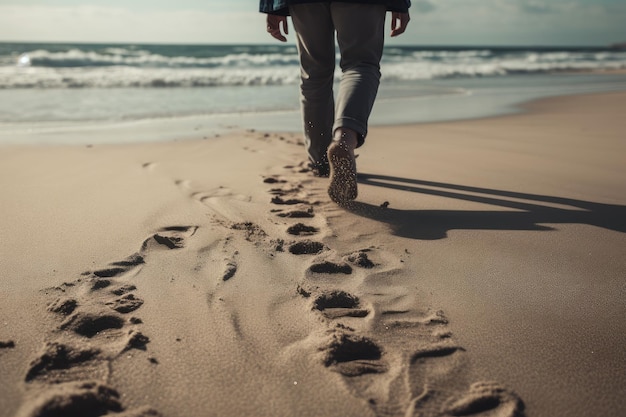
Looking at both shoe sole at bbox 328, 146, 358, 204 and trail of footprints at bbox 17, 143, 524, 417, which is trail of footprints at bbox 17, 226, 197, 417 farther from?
shoe sole at bbox 328, 146, 358, 204

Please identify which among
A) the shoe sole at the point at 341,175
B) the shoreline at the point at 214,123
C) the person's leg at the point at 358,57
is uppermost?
the person's leg at the point at 358,57

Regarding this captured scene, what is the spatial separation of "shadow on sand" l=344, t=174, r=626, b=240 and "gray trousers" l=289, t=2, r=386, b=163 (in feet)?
1.08

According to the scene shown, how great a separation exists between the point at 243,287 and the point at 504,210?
1224 millimetres

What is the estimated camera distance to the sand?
1022 mm

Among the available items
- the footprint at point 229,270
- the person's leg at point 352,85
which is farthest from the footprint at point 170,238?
the person's leg at point 352,85

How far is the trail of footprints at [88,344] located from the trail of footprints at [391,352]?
1.29 feet

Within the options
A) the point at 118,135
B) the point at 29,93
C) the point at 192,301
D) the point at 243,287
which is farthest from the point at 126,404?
the point at 29,93

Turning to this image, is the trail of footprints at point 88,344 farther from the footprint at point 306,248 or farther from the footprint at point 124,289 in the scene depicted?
the footprint at point 306,248

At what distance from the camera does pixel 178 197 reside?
92.5 inches

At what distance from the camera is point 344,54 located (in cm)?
217

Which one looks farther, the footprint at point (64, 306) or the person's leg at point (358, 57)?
the person's leg at point (358, 57)

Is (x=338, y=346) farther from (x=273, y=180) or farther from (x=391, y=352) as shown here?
(x=273, y=180)

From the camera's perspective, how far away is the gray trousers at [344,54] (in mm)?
2051

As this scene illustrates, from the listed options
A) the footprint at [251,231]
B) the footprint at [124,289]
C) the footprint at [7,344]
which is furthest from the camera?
the footprint at [251,231]
